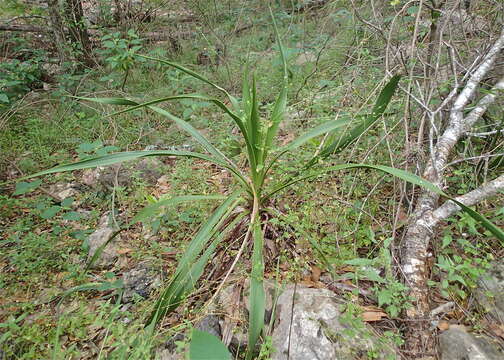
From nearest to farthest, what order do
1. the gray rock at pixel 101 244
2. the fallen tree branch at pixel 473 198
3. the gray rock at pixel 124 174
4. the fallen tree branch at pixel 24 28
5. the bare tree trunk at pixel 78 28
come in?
the fallen tree branch at pixel 473 198 < the gray rock at pixel 101 244 < the gray rock at pixel 124 174 < the bare tree trunk at pixel 78 28 < the fallen tree branch at pixel 24 28

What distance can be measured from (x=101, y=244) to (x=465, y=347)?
5.74ft

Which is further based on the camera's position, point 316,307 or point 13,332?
point 13,332

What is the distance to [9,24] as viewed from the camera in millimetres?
3404

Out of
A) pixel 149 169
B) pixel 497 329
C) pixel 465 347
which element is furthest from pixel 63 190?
pixel 497 329

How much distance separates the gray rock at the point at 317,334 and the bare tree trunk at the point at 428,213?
0.50 ft

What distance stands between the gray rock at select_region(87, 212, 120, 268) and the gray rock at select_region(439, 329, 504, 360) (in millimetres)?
1591

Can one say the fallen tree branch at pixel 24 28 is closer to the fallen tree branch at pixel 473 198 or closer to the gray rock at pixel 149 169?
the gray rock at pixel 149 169

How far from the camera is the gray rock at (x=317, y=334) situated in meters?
1.03

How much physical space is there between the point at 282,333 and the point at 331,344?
174 millimetres

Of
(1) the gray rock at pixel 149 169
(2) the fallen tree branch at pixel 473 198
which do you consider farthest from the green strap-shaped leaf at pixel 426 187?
(1) the gray rock at pixel 149 169

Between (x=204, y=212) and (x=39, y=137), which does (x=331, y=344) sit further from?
(x=39, y=137)

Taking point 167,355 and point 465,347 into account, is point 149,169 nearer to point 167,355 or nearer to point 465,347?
point 167,355

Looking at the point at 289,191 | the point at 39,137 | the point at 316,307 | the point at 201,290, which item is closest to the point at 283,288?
the point at 316,307

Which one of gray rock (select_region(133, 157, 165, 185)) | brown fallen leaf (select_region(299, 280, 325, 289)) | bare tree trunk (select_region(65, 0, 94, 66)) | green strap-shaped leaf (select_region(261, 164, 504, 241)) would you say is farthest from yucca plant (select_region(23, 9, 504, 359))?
bare tree trunk (select_region(65, 0, 94, 66))
